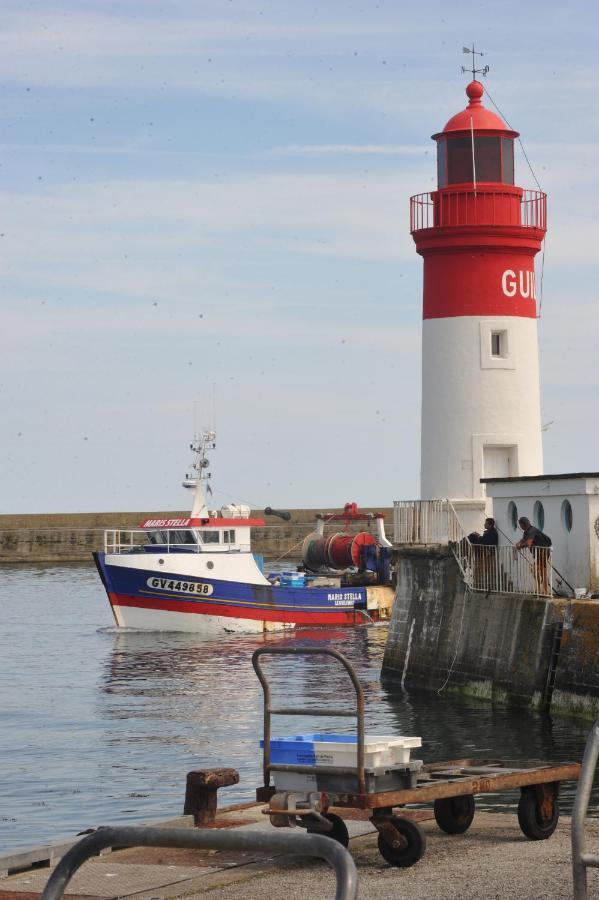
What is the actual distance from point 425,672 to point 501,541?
2.91 m

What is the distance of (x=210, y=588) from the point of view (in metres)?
41.5

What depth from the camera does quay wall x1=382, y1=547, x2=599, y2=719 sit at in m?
21.1

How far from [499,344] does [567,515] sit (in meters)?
6.85

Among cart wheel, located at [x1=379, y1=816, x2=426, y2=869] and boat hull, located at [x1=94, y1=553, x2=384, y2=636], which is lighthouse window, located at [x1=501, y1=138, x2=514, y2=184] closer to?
boat hull, located at [x1=94, y1=553, x2=384, y2=636]

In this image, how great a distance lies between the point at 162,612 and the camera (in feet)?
137

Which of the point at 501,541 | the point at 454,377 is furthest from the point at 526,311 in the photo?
the point at 501,541

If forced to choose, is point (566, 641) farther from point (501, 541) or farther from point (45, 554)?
point (45, 554)

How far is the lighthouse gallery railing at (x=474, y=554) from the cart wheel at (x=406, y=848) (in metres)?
12.8

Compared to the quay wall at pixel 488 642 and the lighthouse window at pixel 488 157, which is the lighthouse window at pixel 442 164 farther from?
the quay wall at pixel 488 642

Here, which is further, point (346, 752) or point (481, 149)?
point (481, 149)

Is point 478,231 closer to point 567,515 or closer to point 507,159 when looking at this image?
point 507,159

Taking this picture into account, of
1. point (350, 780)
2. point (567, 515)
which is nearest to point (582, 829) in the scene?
point (350, 780)

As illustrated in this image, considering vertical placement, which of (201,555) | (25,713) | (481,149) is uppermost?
(481,149)

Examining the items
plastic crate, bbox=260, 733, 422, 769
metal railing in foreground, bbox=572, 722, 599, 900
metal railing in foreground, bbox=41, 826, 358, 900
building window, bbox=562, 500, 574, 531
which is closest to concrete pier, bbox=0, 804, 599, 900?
Result: plastic crate, bbox=260, 733, 422, 769
